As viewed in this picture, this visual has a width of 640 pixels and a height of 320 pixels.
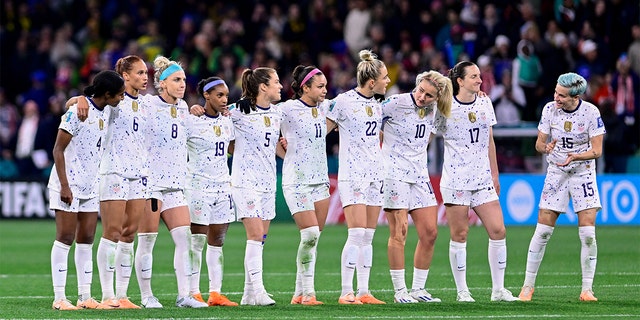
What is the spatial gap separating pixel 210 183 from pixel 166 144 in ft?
1.95

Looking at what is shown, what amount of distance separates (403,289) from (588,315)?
2.10 metres

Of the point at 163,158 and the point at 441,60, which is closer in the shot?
the point at 163,158

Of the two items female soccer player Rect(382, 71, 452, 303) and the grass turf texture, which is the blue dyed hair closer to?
female soccer player Rect(382, 71, 452, 303)

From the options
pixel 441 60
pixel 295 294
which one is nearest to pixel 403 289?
pixel 295 294

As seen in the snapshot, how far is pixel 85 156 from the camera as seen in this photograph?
12.0 m

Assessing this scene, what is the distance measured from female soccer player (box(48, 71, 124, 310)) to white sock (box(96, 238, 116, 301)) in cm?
12

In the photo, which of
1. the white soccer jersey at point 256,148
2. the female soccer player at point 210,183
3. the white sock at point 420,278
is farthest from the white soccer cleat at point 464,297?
the female soccer player at point 210,183

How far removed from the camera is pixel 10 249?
66.8ft

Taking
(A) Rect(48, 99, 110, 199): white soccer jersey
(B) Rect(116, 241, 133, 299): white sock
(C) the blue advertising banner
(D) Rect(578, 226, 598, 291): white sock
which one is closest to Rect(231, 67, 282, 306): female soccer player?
(B) Rect(116, 241, 133, 299): white sock

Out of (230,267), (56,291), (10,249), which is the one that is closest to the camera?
(56,291)

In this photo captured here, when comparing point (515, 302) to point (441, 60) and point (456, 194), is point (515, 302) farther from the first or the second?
point (441, 60)

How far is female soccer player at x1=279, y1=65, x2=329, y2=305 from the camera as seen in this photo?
12.5 meters

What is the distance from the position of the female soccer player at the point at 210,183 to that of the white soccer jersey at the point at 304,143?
607mm

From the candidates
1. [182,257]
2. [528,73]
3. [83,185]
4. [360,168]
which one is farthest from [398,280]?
[528,73]
